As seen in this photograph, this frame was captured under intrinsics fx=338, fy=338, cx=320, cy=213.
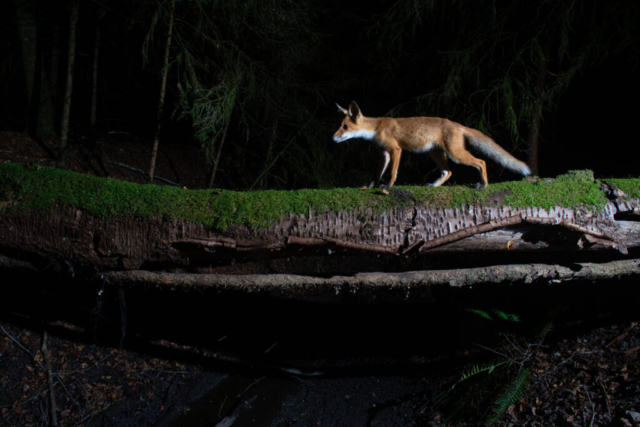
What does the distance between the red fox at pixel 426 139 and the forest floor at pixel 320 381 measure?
5.67ft

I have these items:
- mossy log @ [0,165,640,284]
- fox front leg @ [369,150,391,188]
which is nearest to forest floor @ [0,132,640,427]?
mossy log @ [0,165,640,284]

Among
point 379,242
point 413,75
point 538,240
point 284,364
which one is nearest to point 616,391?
point 538,240

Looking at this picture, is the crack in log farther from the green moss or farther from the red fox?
the red fox

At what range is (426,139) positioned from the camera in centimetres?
336

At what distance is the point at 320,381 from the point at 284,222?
271 cm

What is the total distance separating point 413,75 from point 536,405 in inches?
196

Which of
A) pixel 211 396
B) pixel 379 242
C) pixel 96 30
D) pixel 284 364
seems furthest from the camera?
pixel 96 30

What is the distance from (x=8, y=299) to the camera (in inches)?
163

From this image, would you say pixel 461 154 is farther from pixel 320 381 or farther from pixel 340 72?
pixel 340 72

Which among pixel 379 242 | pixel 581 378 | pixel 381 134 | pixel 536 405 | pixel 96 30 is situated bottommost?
pixel 536 405

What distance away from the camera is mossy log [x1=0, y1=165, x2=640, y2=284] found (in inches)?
86.0

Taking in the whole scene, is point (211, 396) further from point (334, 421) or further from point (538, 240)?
point (538, 240)

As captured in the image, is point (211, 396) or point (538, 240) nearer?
point (538, 240)

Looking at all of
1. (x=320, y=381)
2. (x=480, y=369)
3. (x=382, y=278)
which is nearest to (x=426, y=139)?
(x=382, y=278)
